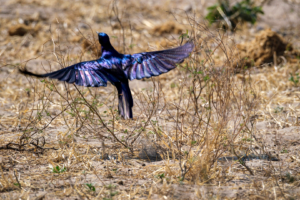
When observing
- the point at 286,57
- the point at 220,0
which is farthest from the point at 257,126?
the point at 220,0

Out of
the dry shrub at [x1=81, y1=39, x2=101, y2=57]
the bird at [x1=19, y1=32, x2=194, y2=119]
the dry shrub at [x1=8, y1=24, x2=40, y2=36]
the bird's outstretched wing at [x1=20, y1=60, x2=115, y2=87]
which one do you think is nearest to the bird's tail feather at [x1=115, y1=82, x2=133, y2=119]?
the bird at [x1=19, y1=32, x2=194, y2=119]

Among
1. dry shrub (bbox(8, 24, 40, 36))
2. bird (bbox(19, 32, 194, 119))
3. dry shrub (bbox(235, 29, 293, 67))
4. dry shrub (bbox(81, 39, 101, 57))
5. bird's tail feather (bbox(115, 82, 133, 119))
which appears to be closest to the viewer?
bird (bbox(19, 32, 194, 119))

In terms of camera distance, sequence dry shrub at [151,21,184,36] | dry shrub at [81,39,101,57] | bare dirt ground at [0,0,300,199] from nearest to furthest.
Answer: bare dirt ground at [0,0,300,199]
dry shrub at [81,39,101,57]
dry shrub at [151,21,184,36]

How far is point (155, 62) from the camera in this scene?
304 centimetres

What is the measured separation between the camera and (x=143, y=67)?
3064mm

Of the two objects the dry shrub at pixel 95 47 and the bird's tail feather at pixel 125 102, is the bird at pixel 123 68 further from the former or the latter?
the dry shrub at pixel 95 47

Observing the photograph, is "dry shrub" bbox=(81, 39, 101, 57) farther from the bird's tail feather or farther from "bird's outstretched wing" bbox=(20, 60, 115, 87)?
the bird's tail feather

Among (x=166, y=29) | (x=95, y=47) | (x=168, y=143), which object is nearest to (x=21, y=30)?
(x=166, y=29)

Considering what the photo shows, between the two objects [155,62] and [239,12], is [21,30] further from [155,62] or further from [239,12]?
[155,62]

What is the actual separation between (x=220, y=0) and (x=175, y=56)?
4.68 m

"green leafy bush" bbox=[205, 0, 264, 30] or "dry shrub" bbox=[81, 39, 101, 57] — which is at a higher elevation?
"green leafy bush" bbox=[205, 0, 264, 30]

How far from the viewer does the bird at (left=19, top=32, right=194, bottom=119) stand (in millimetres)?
2922

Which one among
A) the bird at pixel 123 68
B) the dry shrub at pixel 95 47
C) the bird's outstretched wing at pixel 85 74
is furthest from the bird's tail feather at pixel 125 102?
the dry shrub at pixel 95 47

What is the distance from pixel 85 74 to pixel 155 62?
1.88ft
